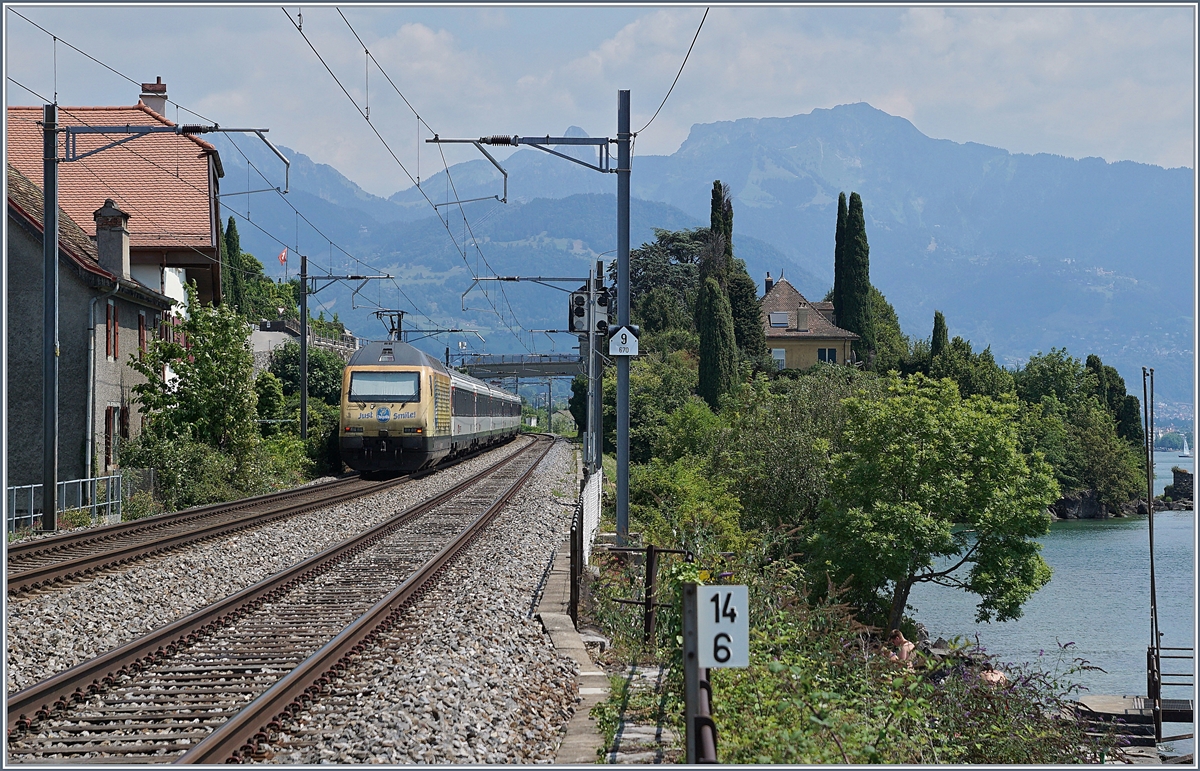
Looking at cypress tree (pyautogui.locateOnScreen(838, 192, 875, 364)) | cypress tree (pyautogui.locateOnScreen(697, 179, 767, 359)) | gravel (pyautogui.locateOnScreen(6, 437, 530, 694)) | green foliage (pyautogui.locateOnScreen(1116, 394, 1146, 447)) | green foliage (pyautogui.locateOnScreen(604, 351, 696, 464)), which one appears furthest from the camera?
green foliage (pyautogui.locateOnScreen(1116, 394, 1146, 447))

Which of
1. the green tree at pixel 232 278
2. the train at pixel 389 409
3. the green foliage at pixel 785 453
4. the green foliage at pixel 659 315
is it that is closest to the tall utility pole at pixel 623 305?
the train at pixel 389 409

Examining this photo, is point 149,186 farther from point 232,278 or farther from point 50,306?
point 232,278

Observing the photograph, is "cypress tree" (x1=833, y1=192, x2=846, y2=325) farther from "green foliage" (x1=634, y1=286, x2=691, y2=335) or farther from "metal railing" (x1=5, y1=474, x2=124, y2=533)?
"metal railing" (x1=5, y1=474, x2=124, y2=533)

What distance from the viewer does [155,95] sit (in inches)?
1587

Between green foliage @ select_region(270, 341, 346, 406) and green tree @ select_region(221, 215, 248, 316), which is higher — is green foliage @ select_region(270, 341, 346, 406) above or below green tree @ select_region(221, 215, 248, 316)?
below

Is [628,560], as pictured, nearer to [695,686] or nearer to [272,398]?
[695,686]

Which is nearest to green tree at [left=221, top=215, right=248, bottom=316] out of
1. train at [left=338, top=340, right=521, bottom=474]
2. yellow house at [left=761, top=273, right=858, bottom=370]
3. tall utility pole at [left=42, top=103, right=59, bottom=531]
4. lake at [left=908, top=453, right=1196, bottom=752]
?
train at [left=338, top=340, right=521, bottom=474]

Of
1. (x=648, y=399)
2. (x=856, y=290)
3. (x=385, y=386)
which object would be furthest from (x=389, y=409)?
(x=856, y=290)

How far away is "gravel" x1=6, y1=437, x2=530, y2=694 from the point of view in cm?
968

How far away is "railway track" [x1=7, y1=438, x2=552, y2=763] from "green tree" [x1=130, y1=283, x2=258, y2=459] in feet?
44.6

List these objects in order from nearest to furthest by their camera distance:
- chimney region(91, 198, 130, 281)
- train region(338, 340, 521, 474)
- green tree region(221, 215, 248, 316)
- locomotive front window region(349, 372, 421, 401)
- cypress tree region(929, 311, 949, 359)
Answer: chimney region(91, 198, 130, 281)
train region(338, 340, 521, 474)
locomotive front window region(349, 372, 421, 401)
green tree region(221, 215, 248, 316)
cypress tree region(929, 311, 949, 359)

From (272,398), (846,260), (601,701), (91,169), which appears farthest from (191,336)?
(846,260)

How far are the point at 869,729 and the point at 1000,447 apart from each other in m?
27.6

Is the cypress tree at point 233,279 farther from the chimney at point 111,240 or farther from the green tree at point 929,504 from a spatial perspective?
the green tree at point 929,504
